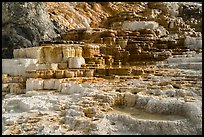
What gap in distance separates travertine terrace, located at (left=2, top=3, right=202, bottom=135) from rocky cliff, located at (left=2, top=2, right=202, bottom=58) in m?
2.26

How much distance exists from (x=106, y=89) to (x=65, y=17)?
11.2 metres

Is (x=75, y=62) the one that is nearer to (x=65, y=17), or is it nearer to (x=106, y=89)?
(x=106, y=89)

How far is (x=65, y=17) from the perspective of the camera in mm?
17531

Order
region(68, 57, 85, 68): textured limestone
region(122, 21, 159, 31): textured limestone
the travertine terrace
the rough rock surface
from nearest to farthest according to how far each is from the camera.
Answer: the travertine terrace
region(68, 57, 85, 68): textured limestone
the rough rock surface
region(122, 21, 159, 31): textured limestone

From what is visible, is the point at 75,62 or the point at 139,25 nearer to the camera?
the point at 75,62

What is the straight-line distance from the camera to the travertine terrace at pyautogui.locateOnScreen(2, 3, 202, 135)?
17.5ft

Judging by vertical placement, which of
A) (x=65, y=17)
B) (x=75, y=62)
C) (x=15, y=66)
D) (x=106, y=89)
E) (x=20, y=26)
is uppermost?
(x=65, y=17)

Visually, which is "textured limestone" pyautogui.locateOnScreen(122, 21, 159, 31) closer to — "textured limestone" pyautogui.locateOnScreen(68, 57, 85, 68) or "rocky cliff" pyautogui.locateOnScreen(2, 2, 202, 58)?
"rocky cliff" pyautogui.locateOnScreen(2, 2, 202, 58)

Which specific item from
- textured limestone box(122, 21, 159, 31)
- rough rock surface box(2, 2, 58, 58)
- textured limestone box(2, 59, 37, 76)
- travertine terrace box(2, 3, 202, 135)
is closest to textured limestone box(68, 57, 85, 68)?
travertine terrace box(2, 3, 202, 135)

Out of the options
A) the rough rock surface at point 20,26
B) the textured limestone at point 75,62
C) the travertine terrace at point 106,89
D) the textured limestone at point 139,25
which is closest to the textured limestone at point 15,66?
the travertine terrace at point 106,89

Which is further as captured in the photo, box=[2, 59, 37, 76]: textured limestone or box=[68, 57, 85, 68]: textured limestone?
box=[68, 57, 85, 68]: textured limestone

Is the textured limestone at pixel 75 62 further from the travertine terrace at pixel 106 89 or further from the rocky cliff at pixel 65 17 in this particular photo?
the rocky cliff at pixel 65 17

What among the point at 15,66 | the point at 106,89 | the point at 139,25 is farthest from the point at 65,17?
the point at 106,89

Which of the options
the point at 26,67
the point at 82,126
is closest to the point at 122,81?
the point at 82,126
